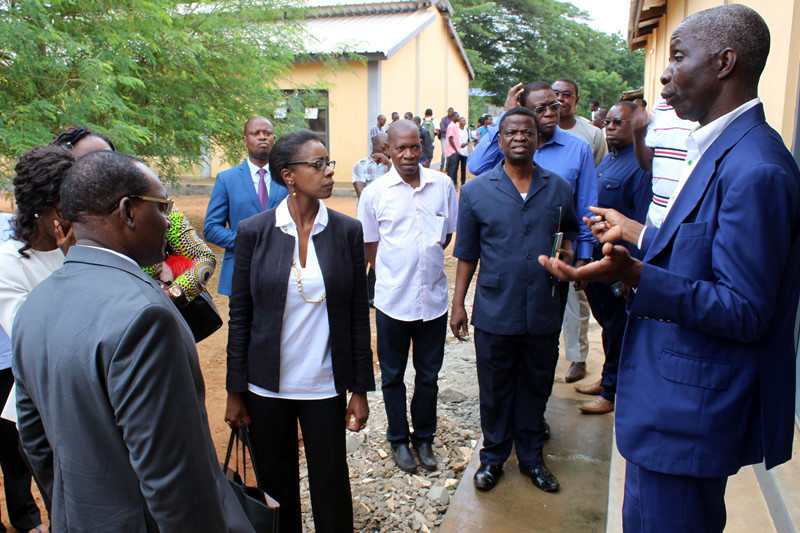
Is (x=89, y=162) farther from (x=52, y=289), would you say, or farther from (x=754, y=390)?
(x=754, y=390)

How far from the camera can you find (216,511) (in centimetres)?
162

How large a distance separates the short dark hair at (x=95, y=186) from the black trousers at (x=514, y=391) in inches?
89.5

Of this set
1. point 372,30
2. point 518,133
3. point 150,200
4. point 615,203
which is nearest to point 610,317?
point 615,203

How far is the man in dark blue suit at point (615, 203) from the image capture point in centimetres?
412

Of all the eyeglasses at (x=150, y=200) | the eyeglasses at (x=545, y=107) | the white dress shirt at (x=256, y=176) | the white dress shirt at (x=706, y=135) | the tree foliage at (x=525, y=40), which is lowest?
the eyeglasses at (x=150, y=200)

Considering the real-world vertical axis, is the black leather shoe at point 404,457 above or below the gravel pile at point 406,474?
above

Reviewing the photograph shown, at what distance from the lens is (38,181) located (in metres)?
2.33

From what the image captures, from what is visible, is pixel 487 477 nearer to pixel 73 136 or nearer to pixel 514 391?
pixel 514 391

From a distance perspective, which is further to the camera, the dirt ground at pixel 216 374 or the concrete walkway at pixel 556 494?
the dirt ground at pixel 216 374

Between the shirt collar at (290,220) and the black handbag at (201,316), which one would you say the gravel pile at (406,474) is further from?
the shirt collar at (290,220)

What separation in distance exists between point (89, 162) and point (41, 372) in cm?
56

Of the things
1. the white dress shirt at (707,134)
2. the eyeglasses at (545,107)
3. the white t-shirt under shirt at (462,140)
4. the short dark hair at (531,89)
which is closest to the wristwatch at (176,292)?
the white dress shirt at (707,134)

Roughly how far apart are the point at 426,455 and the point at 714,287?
8.45ft

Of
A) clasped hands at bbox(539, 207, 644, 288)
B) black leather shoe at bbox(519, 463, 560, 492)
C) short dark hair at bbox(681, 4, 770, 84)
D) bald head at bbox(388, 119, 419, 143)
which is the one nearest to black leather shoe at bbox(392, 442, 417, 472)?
black leather shoe at bbox(519, 463, 560, 492)
